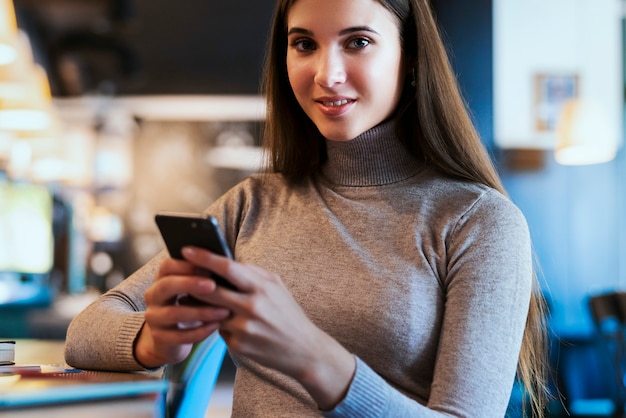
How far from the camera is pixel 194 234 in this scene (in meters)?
0.84

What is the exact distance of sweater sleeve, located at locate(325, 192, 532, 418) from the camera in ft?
3.21

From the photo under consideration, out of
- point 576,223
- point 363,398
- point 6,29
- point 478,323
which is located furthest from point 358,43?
point 576,223

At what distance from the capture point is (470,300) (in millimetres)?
1069

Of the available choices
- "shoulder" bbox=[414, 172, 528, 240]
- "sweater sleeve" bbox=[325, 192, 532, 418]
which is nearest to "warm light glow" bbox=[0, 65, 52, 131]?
"shoulder" bbox=[414, 172, 528, 240]

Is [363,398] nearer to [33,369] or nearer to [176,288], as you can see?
[176,288]

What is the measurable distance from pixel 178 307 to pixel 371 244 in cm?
43

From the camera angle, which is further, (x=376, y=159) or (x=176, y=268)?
(x=376, y=159)

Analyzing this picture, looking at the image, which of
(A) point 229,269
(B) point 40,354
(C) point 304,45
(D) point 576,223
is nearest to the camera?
(A) point 229,269

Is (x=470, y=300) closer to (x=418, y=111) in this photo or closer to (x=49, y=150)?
(x=418, y=111)

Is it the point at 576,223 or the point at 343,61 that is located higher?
the point at 343,61

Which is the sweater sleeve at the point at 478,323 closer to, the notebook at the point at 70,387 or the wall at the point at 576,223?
the notebook at the point at 70,387

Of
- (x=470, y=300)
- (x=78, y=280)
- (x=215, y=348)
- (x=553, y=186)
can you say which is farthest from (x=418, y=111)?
(x=78, y=280)

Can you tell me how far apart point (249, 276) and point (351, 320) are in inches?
15.2

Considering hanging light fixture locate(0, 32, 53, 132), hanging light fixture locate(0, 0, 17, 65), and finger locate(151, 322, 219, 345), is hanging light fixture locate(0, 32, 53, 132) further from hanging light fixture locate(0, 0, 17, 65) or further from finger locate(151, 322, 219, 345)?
finger locate(151, 322, 219, 345)
